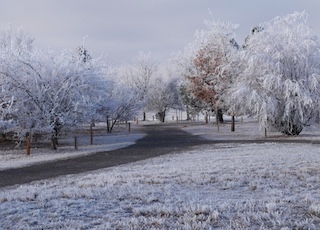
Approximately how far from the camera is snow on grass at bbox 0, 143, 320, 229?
20.0 ft

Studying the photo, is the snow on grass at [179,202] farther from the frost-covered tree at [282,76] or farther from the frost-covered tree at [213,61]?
the frost-covered tree at [213,61]

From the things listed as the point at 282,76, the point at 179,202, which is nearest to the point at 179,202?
the point at 179,202

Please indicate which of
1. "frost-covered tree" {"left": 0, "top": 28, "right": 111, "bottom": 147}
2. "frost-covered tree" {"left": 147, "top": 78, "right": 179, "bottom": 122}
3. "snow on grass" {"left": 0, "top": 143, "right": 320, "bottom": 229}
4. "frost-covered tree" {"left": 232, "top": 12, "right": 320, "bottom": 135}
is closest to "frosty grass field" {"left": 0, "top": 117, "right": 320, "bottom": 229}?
"snow on grass" {"left": 0, "top": 143, "right": 320, "bottom": 229}

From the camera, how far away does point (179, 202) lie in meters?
7.81

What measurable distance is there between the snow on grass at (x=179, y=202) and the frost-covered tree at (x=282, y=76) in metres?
16.1

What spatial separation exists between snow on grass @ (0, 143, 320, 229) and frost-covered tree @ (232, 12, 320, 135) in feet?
52.8

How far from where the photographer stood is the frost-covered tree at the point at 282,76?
28234 mm

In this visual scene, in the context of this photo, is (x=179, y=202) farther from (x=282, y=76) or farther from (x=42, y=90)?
(x=282, y=76)

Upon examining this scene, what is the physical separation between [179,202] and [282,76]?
23.1 m

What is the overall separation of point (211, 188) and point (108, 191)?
8.25ft

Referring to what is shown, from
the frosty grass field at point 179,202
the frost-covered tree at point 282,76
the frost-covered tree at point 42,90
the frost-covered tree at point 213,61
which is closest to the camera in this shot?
the frosty grass field at point 179,202

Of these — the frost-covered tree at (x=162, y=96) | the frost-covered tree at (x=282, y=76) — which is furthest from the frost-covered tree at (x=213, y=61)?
the frost-covered tree at (x=162, y=96)

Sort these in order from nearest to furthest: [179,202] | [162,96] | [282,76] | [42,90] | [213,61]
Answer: [179,202] < [42,90] < [282,76] < [213,61] < [162,96]

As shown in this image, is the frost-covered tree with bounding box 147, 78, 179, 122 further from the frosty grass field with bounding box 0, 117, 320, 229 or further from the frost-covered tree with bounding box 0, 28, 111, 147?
the frosty grass field with bounding box 0, 117, 320, 229
